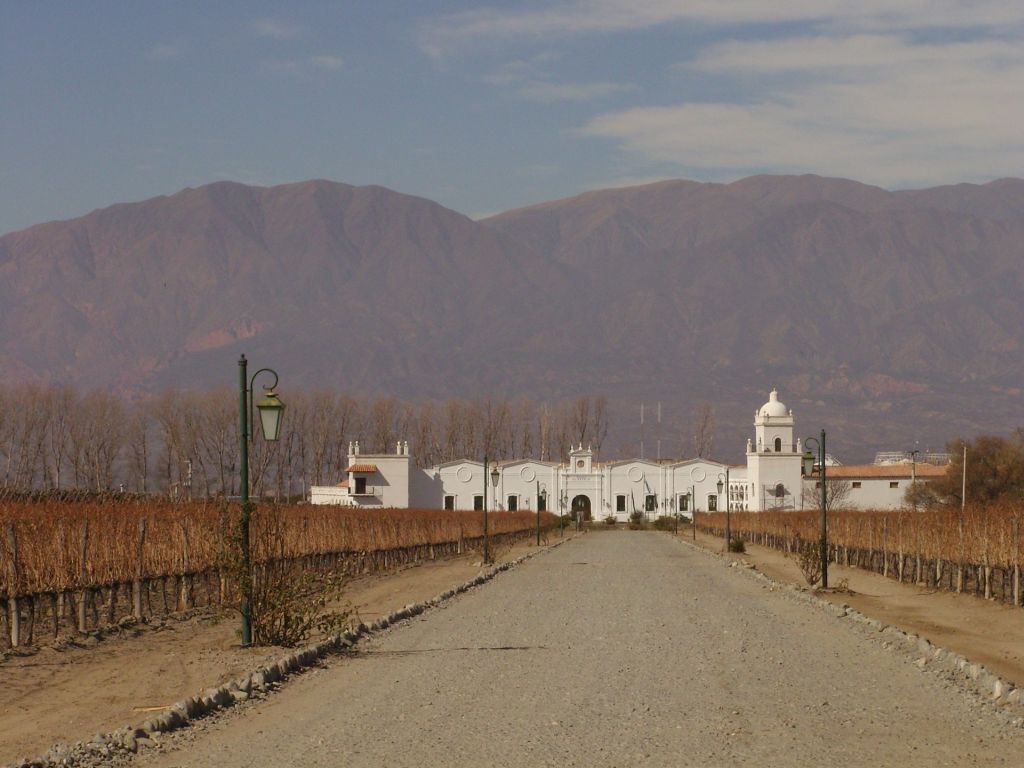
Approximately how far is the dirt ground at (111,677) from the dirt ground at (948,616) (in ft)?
29.2

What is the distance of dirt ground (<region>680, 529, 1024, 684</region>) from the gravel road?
4.94 feet

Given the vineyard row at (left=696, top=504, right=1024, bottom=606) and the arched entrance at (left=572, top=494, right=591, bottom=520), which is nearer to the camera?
the vineyard row at (left=696, top=504, right=1024, bottom=606)

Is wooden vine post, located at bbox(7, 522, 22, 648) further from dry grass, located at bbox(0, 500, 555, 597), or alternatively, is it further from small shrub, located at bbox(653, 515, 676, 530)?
small shrub, located at bbox(653, 515, 676, 530)

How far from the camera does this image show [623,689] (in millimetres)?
15102

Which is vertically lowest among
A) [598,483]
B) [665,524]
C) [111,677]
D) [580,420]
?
[665,524]

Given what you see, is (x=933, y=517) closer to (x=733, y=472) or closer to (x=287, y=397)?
(x=733, y=472)

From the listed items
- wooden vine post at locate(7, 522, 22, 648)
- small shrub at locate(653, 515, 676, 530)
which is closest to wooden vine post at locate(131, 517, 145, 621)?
wooden vine post at locate(7, 522, 22, 648)

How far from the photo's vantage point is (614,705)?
14008mm

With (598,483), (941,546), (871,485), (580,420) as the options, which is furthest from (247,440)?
(580,420)

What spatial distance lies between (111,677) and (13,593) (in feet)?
14.9

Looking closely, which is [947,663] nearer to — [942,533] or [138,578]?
[138,578]

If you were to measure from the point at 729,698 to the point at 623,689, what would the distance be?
1142 millimetres

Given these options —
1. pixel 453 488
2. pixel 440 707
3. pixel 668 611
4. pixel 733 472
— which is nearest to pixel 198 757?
pixel 440 707

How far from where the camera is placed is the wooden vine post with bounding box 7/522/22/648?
69.8ft
